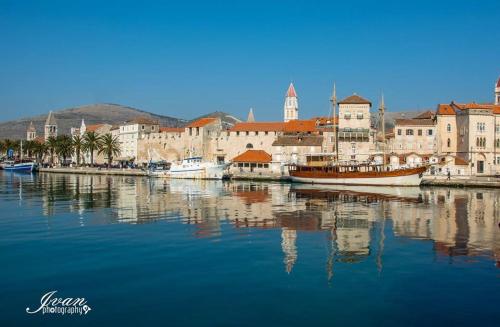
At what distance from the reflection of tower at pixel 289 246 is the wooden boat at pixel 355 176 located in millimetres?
35941

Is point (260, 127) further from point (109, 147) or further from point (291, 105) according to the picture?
point (291, 105)

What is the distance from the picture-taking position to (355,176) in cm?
5866

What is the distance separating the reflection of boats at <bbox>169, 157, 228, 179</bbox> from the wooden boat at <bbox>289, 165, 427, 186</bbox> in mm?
11569

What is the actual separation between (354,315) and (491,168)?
60879mm

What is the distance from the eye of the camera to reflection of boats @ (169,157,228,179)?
70000 millimetres

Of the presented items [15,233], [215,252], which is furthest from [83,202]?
[215,252]

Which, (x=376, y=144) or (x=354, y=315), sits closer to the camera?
(x=354, y=315)

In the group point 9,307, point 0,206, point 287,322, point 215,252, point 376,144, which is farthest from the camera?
point 376,144

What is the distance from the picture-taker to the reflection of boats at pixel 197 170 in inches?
2756

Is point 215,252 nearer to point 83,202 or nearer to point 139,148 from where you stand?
point 83,202

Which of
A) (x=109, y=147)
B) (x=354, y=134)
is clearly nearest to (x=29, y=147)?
(x=109, y=147)

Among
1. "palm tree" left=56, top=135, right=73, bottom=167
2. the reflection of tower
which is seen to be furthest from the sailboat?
"palm tree" left=56, top=135, right=73, bottom=167

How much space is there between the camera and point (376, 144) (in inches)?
2916

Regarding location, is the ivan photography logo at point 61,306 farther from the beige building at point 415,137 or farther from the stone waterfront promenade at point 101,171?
the stone waterfront promenade at point 101,171
